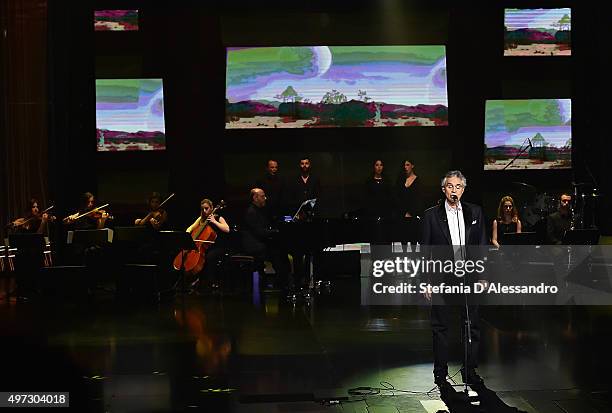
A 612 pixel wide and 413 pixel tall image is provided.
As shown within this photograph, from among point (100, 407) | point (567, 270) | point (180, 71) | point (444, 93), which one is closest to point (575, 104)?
point (444, 93)

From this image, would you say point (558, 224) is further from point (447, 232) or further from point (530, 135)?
point (447, 232)

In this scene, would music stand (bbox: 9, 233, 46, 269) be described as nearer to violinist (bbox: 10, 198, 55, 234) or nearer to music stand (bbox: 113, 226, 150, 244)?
music stand (bbox: 113, 226, 150, 244)

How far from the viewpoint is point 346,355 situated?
28.5ft

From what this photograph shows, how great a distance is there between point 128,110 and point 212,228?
13.1 ft

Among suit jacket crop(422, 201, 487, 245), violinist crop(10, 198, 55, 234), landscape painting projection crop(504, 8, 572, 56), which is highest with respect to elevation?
landscape painting projection crop(504, 8, 572, 56)

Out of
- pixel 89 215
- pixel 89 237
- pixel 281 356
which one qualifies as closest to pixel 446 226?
pixel 281 356

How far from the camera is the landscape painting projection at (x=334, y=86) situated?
1633 cm

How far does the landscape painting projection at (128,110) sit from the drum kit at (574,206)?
6254mm

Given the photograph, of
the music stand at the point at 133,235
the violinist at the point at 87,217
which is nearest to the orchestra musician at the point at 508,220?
the music stand at the point at 133,235

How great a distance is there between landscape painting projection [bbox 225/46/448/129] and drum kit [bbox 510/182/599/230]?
7.62ft

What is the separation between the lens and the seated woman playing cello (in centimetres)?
1320

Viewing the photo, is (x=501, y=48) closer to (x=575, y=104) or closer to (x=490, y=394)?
(x=575, y=104)

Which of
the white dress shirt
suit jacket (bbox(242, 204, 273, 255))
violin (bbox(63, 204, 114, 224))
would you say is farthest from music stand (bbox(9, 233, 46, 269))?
the white dress shirt

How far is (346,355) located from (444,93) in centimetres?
872
